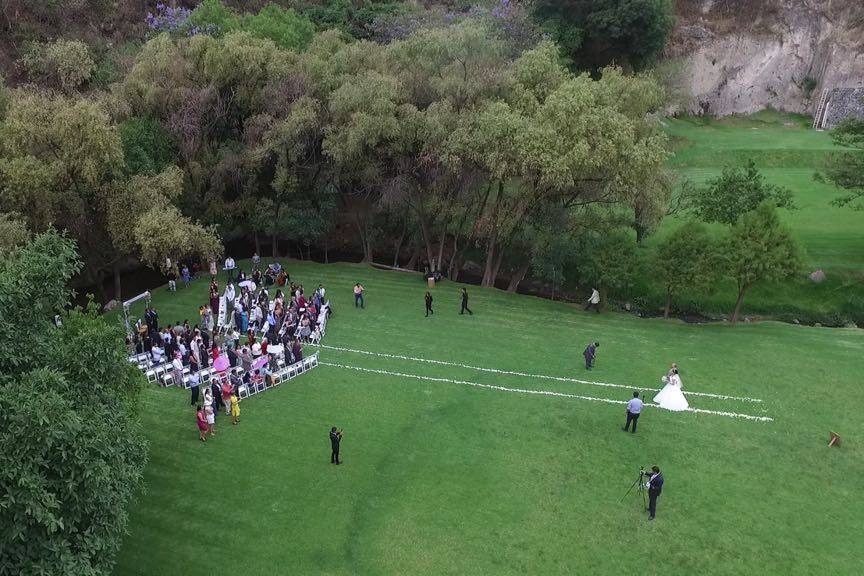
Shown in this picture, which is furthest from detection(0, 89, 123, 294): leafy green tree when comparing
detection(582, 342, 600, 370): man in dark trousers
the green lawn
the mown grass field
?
the mown grass field

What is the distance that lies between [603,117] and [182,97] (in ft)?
73.2

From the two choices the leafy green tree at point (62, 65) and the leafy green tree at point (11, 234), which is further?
the leafy green tree at point (62, 65)

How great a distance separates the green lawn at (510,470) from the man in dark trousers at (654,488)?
13.6 inches

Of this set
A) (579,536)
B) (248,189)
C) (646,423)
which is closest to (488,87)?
(248,189)

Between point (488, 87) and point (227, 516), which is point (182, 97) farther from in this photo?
point (227, 516)

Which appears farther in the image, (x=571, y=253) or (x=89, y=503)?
(x=571, y=253)

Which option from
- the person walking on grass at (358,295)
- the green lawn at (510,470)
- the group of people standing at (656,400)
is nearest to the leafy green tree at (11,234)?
the green lawn at (510,470)

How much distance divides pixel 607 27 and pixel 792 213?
2007 centimetres

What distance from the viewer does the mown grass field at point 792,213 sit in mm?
37219

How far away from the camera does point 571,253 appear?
118ft

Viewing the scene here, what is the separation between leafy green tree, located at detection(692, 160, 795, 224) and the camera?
114ft

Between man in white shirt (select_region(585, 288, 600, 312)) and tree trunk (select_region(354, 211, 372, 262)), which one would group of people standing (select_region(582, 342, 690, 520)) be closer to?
man in white shirt (select_region(585, 288, 600, 312))

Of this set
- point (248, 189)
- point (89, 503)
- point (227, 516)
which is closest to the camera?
point (89, 503)

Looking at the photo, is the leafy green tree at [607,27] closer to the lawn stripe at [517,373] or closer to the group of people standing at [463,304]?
the group of people standing at [463,304]
